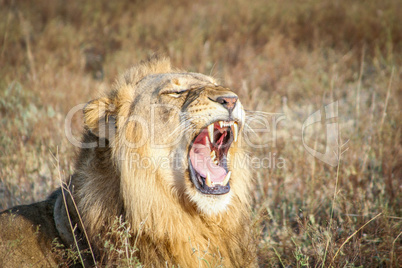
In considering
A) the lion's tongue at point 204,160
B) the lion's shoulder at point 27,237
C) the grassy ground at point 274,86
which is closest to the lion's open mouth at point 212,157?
the lion's tongue at point 204,160

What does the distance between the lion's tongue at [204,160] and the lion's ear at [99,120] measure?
23.2 inches

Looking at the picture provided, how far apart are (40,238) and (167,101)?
1282 mm

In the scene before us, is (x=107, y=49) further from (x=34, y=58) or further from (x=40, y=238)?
(x=40, y=238)

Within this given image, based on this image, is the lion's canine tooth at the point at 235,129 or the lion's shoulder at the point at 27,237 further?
the lion's canine tooth at the point at 235,129

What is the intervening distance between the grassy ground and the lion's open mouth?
46 cm

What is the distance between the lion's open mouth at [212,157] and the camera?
113 inches

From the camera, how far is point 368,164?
4891 mm

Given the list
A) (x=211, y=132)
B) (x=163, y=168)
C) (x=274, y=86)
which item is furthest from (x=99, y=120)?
(x=274, y=86)

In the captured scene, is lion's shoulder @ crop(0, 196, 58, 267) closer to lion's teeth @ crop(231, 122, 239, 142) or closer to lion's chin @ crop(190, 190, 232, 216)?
lion's chin @ crop(190, 190, 232, 216)

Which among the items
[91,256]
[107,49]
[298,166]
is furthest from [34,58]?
[91,256]

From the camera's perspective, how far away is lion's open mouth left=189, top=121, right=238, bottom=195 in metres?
2.88

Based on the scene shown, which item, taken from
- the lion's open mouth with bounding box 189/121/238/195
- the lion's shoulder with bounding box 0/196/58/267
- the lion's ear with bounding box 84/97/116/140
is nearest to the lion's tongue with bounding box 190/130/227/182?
the lion's open mouth with bounding box 189/121/238/195

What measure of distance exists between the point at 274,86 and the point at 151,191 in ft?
16.1

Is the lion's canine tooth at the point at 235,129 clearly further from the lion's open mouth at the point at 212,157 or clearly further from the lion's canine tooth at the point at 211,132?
the lion's canine tooth at the point at 211,132
